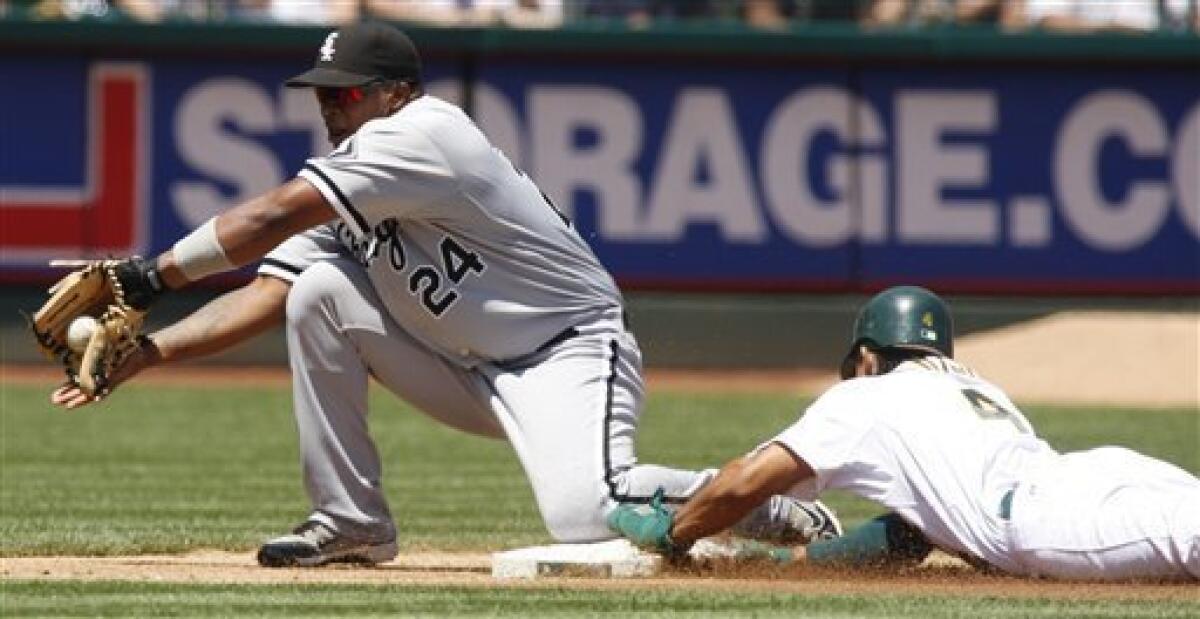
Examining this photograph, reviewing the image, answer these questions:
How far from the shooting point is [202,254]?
7.30m

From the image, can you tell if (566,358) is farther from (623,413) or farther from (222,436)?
(222,436)

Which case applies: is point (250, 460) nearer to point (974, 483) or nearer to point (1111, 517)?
point (974, 483)

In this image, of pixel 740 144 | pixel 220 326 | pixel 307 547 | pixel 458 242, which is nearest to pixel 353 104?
pixel 458 242

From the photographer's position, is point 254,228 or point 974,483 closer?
point 974,483

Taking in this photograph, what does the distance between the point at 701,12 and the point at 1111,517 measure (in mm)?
12081

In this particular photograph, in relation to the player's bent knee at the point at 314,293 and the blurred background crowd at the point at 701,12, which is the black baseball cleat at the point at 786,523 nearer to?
the player's bent knee at the point at 314,293

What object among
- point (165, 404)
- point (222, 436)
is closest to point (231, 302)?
point (222, 436)

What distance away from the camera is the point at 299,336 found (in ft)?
25.3

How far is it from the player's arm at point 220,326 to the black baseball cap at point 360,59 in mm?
674

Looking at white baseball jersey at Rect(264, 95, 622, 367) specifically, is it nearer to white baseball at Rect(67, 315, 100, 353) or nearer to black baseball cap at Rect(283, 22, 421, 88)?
black baseball cap at Rect(283, 22, 421, 88)

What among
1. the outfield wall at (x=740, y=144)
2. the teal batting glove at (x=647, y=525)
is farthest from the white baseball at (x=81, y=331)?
the outfield wall at (x=740, y=144)

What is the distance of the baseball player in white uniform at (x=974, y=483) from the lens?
704cm

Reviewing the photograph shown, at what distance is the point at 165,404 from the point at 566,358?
8405 mm

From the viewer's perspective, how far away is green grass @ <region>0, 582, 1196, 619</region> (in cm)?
656
